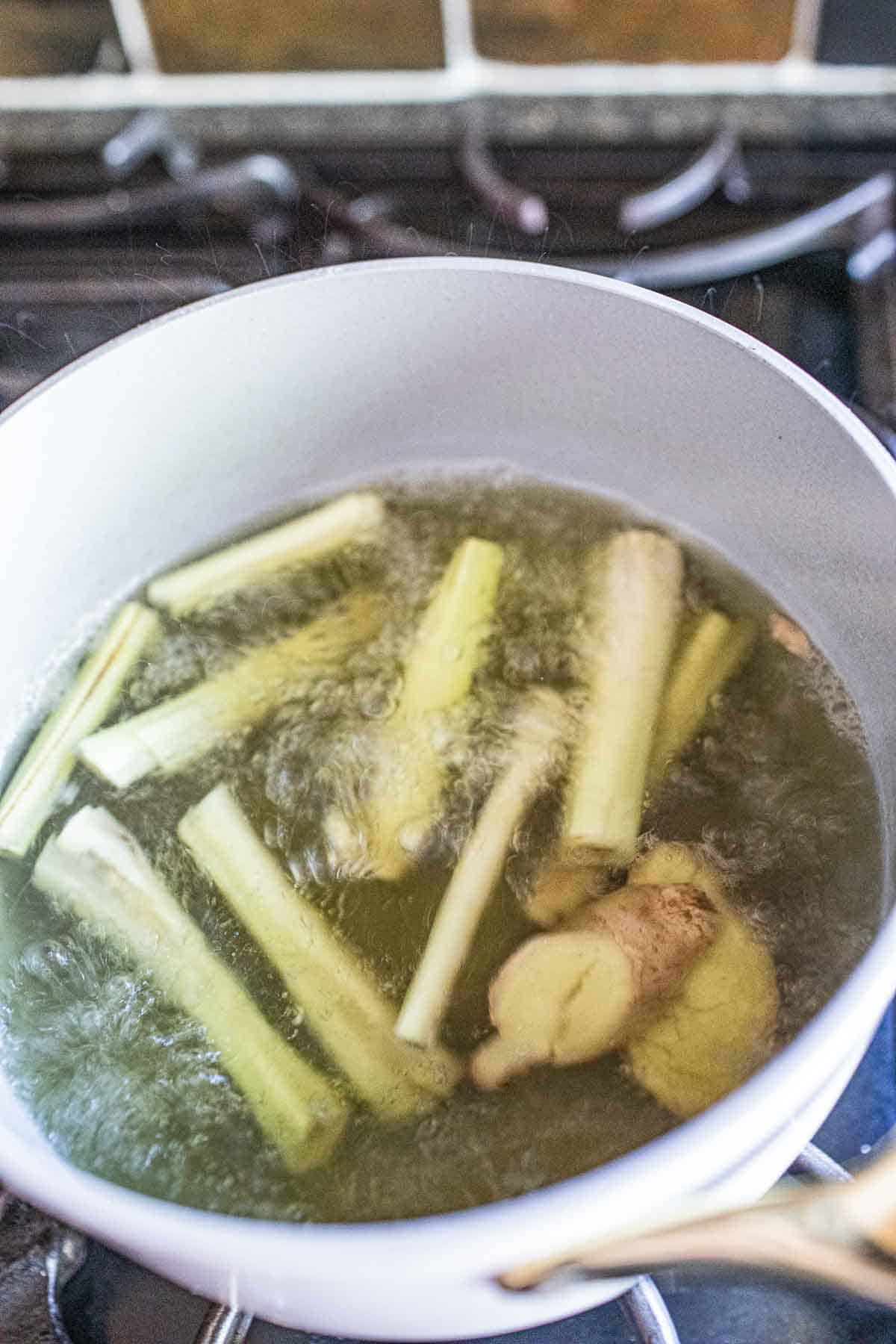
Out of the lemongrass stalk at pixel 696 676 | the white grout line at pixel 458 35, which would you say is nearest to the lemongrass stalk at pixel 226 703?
the lemongrass stalk at pixel 696 676

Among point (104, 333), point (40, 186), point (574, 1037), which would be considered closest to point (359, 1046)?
point (574, 1037)

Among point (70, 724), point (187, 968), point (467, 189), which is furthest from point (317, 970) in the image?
point (467, 189)

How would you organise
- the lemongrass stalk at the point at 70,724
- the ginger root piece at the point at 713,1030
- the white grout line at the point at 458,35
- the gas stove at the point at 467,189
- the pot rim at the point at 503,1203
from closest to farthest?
1. the pot rim at the point at 503,1203
2. the ginger root piece at the point at 713,1030
3. the lemongrass stalk at the point at 70,724
4. the gas stove at the point at 467,189
5. the white grout line at the point at 458,35

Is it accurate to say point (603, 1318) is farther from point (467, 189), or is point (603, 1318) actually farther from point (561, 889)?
point (467, 189)

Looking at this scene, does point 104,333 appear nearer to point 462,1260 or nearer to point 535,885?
point 535,885

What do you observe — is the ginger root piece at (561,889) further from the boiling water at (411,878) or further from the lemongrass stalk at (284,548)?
the lemongrass stalk at (284,548)

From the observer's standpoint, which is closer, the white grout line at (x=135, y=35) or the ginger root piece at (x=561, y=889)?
the ginger root piece at (x=561, y=889)

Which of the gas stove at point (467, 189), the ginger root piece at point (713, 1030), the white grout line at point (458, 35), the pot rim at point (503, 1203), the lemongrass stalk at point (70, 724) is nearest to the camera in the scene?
the pot rim at point (503, 1203)
